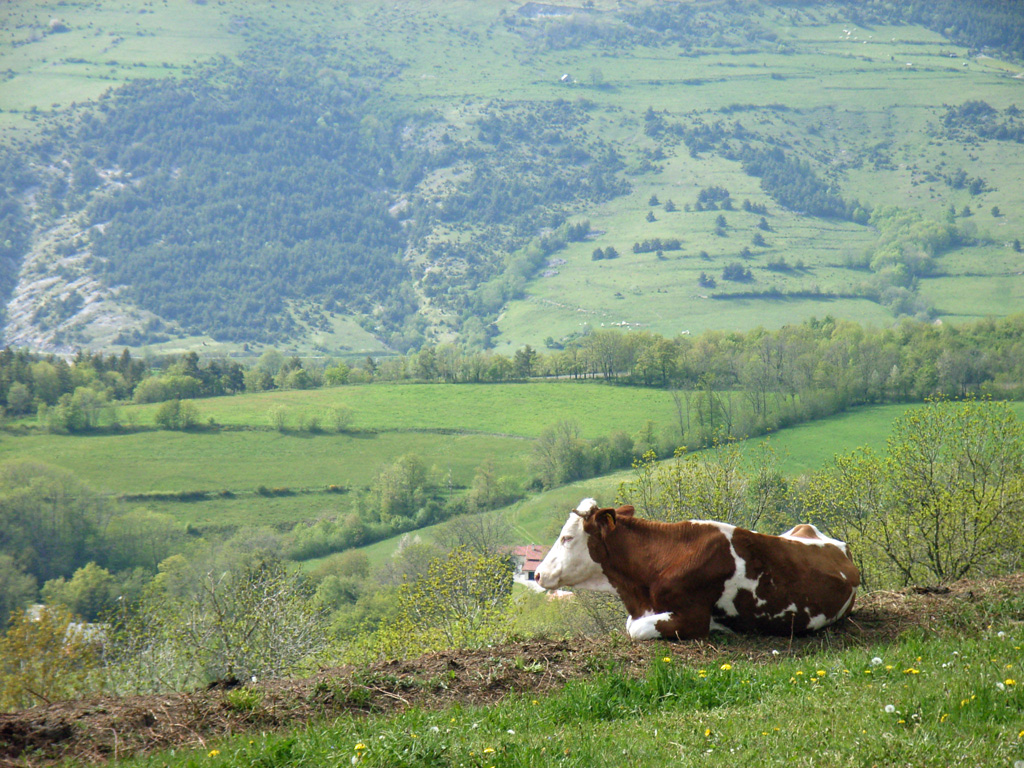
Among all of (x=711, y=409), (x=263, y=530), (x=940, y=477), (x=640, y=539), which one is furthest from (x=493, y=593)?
(x=711, y=409)

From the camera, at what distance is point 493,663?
9.38m

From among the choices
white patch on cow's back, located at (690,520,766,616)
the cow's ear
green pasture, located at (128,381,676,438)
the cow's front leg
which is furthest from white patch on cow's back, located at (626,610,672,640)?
green pasture, located at (128,381,676,438)

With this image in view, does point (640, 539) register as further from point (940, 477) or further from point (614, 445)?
point (614, 445)

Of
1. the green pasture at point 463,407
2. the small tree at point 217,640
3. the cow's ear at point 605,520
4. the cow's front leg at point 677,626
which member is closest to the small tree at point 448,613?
the small tree at point 217,640

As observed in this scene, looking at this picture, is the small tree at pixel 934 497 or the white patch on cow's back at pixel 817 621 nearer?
the white patch on cow's back at pixel 817 621

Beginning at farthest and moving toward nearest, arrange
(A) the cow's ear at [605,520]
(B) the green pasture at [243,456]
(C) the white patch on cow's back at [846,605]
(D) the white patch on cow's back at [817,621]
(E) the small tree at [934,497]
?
(B) the green pasture at [243,456]
(E) the small tree at [934,497]
(A) the cow's ear at [605,520]
(C) the white patch on cow's back at [846,605]
(D) the white patch on cow's back at [817,621]

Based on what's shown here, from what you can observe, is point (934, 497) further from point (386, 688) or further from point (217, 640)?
point (217, 640)

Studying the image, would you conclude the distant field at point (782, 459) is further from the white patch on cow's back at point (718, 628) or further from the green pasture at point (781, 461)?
the white patch on cow's back at point (718, 628)

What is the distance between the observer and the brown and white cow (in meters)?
10.4

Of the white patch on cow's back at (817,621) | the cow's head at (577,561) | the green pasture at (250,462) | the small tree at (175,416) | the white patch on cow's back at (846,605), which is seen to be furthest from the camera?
the small tree at (175,416)

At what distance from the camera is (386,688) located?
28.6 feet

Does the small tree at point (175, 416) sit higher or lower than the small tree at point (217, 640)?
lower

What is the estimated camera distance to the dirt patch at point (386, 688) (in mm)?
7703

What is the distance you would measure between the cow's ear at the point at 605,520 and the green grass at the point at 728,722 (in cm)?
296
